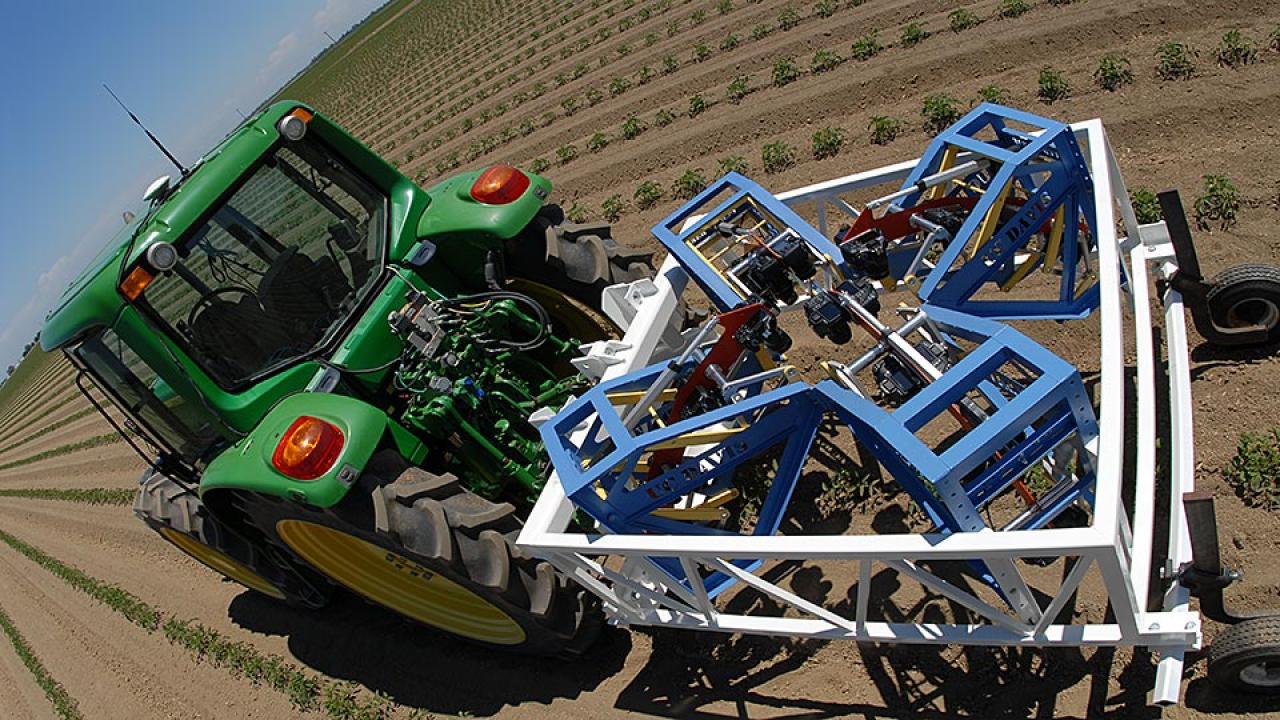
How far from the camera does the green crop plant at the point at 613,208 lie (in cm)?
757

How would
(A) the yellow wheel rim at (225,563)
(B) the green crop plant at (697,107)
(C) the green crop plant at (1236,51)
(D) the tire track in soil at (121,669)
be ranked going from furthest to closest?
(B) the green crop plant at (697,107)
(C) the green crop plant at (1236,51)
(D) the tire track in soil at (121,669)
(A) the yellow wheel rim at (225,563)

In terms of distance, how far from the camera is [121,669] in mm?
6219

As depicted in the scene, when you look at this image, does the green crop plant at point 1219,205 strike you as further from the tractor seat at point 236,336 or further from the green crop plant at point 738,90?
the tractor seat at point 236,336

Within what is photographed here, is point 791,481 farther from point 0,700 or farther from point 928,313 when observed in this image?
point 0,700

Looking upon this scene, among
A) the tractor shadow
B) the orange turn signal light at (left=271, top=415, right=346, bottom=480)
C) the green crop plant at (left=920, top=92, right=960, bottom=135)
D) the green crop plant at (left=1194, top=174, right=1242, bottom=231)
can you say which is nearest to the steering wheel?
the orange turn signal light at (left=271, top=415, right=346, bottom=480)

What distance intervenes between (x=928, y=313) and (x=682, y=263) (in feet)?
3.73

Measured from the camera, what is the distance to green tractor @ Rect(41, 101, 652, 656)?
3.57 m

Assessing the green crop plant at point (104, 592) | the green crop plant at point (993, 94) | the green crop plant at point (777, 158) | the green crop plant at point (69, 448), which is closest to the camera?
the green crop plant at point (993, 94)

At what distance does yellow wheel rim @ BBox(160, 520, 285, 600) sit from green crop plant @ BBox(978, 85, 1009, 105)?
5.85m

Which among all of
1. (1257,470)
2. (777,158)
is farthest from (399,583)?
(777,158)

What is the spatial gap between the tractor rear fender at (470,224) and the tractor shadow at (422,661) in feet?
6.80

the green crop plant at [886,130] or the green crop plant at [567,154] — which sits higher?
the green crop plant at [567,154]

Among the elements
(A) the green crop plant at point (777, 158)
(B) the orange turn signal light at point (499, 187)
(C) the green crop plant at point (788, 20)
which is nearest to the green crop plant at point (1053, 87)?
(A) the green crop plant at point (777, 158)

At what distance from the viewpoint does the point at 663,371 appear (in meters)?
3.37
